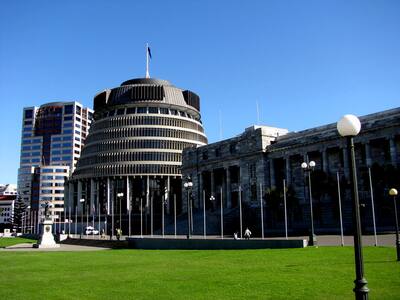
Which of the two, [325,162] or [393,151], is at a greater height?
[393,151]

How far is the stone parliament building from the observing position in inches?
2687

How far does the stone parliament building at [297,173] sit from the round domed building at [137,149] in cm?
2871

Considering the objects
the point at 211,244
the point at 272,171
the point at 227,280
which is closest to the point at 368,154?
the point at 272,171

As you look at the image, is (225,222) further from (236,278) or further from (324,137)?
(236,278)

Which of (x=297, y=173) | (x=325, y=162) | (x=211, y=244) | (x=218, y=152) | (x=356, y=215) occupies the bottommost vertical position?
(x=211, y=244)

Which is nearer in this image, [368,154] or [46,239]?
[46,239]

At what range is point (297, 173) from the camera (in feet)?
275

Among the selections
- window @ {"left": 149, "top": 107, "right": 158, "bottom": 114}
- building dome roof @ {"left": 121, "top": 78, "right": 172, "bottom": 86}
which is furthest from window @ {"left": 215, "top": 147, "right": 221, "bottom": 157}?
building dome roof @ {"left": 121, "top": 78, "right": 172, "bottom": 86}

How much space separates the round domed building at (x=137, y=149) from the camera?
135 metres

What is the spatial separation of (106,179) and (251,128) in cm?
5903

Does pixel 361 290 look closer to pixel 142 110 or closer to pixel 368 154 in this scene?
pixel 368 154

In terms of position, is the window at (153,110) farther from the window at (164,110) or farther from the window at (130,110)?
the window at (130,110)

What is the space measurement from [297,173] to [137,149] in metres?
63.9

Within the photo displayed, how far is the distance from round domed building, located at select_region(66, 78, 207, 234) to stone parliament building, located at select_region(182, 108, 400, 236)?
28.7 metres
